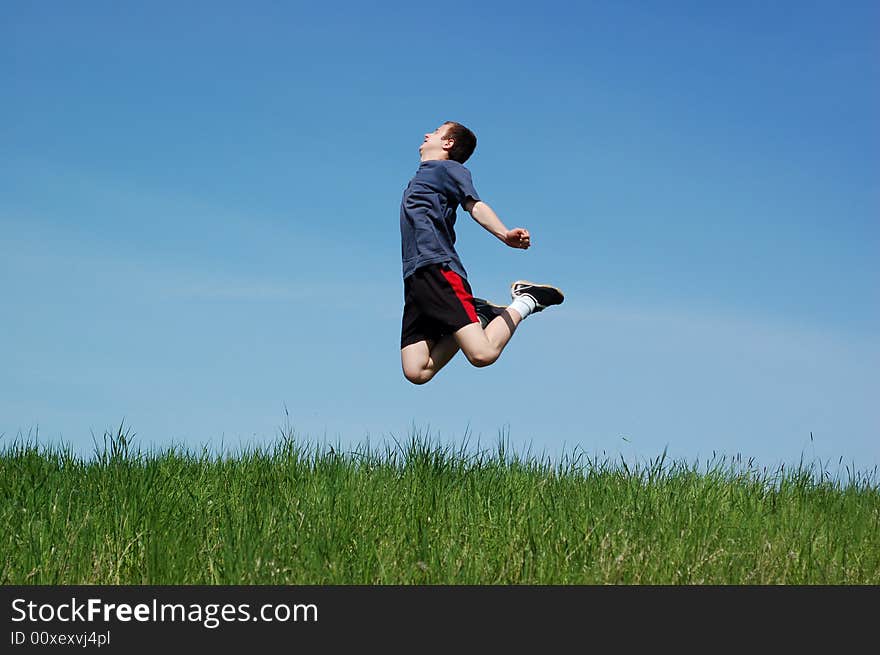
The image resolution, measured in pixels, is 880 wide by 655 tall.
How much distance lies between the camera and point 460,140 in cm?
657

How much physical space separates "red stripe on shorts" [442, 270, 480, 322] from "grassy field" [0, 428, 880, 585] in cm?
101

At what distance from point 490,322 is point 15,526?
336 cm

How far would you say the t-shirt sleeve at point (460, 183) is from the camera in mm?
6078

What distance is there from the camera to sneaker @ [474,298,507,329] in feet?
20.9

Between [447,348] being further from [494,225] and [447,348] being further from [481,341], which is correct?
[494,225]

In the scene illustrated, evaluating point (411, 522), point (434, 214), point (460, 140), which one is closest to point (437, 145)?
point (460, 140)

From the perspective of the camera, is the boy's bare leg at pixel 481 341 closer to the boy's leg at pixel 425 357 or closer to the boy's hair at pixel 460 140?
the boy's leg at pixel 425 357

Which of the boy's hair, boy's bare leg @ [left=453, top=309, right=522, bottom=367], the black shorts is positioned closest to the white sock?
boy's bare leg @ [left=453, top=309, right=522, bottom=367]

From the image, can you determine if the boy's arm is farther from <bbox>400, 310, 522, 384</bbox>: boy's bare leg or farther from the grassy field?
the grassy field

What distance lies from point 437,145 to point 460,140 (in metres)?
0.19

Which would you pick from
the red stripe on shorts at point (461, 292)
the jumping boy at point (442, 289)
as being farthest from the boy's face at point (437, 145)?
the red stripe on shorts at point (461, 292)
